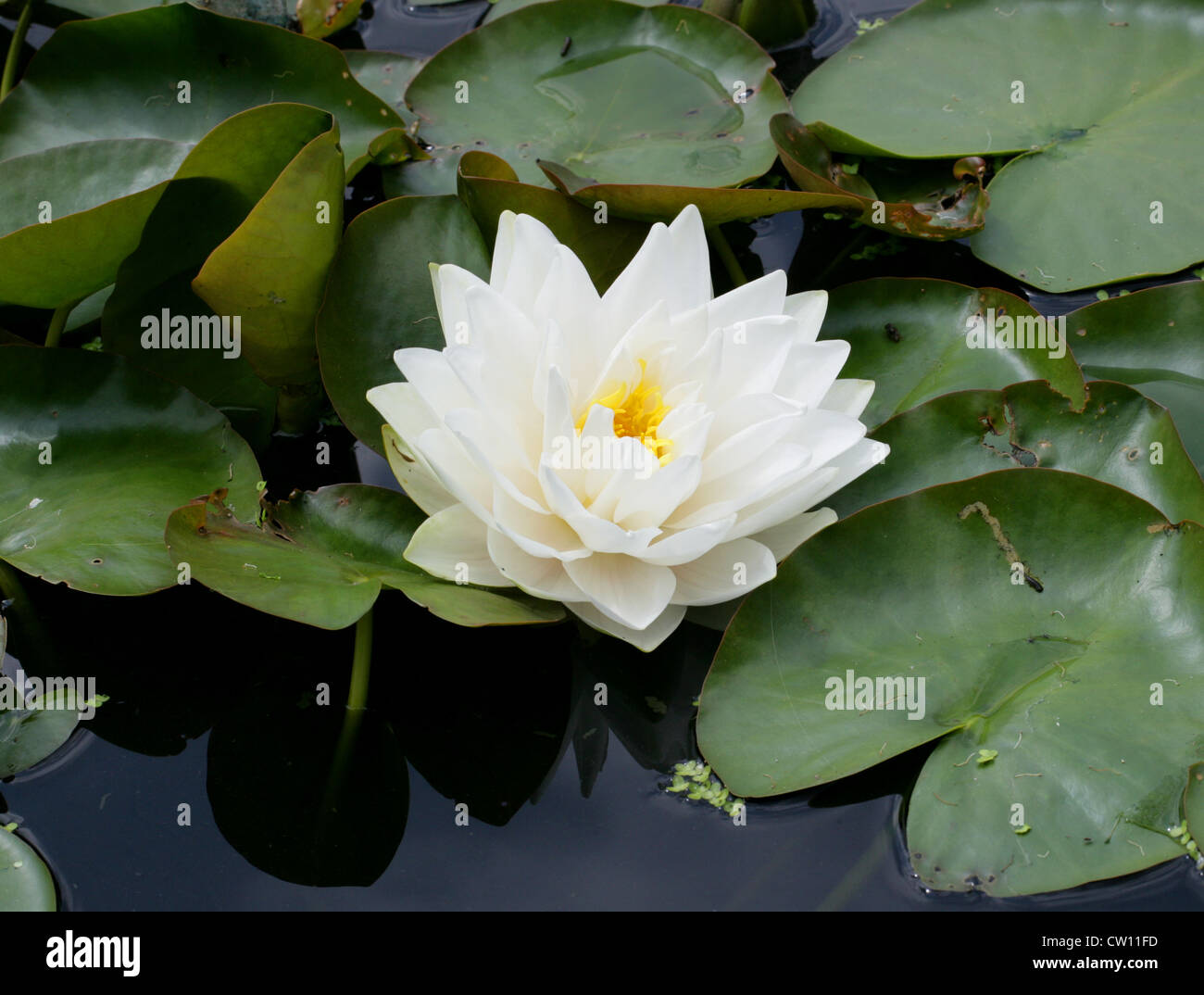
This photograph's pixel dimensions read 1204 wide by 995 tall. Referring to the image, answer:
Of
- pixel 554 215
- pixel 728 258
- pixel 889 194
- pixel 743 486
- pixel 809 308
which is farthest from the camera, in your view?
pixel 889 194

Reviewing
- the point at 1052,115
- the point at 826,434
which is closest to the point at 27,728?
the point at 826,434

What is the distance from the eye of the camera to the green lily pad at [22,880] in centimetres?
158

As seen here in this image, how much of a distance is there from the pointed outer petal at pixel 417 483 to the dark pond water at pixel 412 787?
0.30 metres

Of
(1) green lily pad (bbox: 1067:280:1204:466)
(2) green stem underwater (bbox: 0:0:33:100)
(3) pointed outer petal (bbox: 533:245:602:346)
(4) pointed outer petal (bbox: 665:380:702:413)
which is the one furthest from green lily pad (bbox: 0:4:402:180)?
(1) green lily pad (bbox: 1067:280:1204:466)

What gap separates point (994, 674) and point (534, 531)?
812 mm

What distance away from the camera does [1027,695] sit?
1.68 meters

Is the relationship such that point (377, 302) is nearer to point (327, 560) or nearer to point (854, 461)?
point (327, 560)

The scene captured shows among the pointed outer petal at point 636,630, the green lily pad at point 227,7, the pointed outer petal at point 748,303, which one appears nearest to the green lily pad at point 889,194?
the pointed outer petal at point 748,303

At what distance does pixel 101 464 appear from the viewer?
6.49 feet

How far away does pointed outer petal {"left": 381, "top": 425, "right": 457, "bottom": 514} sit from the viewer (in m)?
1.83

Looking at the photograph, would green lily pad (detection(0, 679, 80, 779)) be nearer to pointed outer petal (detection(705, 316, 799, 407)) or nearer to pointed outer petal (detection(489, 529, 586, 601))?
pointed outer petal (detection(489, 529, 586, 601))

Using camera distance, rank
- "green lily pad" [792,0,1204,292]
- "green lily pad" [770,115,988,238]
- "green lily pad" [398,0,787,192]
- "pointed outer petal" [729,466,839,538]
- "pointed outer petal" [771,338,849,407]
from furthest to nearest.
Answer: "green lily pad" [398,0,787,192]
"green lily pad" [792,0,1204,292]
"green lily pad" [770,115,988,238]
"pointed outer petal" [771,338,849,407]
"pointed outer petal" [729,466,839,538]

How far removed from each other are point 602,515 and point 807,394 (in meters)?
0.42

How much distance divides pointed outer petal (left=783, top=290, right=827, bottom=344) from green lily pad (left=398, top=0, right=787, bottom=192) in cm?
60
